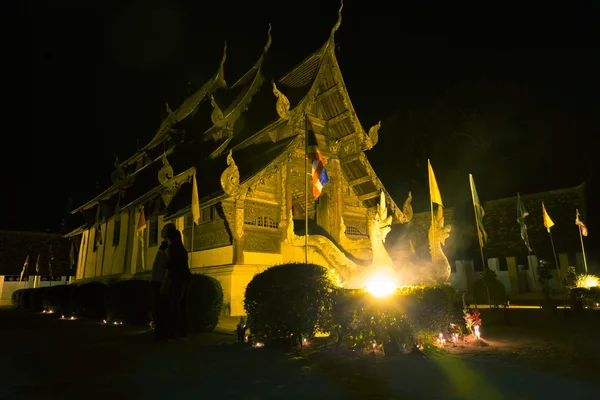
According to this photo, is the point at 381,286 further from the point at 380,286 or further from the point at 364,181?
the point at 364,181

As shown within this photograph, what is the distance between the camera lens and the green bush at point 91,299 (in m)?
14.6

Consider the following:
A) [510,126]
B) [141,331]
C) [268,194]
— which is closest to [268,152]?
[268,194]

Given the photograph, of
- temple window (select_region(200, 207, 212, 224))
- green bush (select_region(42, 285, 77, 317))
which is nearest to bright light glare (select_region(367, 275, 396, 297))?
temple window (select_region(200, 207, 212, 224))

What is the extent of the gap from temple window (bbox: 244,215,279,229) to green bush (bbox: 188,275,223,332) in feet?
18.3

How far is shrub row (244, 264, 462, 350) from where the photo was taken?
6461 mm

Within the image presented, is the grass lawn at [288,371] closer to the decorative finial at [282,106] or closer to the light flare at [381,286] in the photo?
the light flare at [381,286]

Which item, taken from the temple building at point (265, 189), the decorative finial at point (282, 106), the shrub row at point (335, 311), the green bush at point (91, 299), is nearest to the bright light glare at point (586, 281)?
the temple building at point (265, 189)

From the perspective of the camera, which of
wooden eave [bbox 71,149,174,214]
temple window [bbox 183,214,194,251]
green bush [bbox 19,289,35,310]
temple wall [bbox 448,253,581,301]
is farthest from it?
wooden eave [bbox 71,149,174,214]

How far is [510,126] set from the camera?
31.7 meters

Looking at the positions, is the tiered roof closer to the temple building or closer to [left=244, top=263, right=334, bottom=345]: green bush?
the temple building

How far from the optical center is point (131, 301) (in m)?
11.8

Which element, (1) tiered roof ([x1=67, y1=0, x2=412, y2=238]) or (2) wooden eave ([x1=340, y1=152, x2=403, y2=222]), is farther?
(2) wooden eave ([x1=340, y1=152, x2=403, y2=222])

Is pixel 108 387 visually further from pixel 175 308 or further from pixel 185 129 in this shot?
pixel 185 129

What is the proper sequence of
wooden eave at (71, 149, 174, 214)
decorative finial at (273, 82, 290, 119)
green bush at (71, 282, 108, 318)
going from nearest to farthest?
green bush at (71, 282, 108, 318) → decorative finial at (273, 82, 290, 119) → wooden eave at (71, 149, 174, 214)
